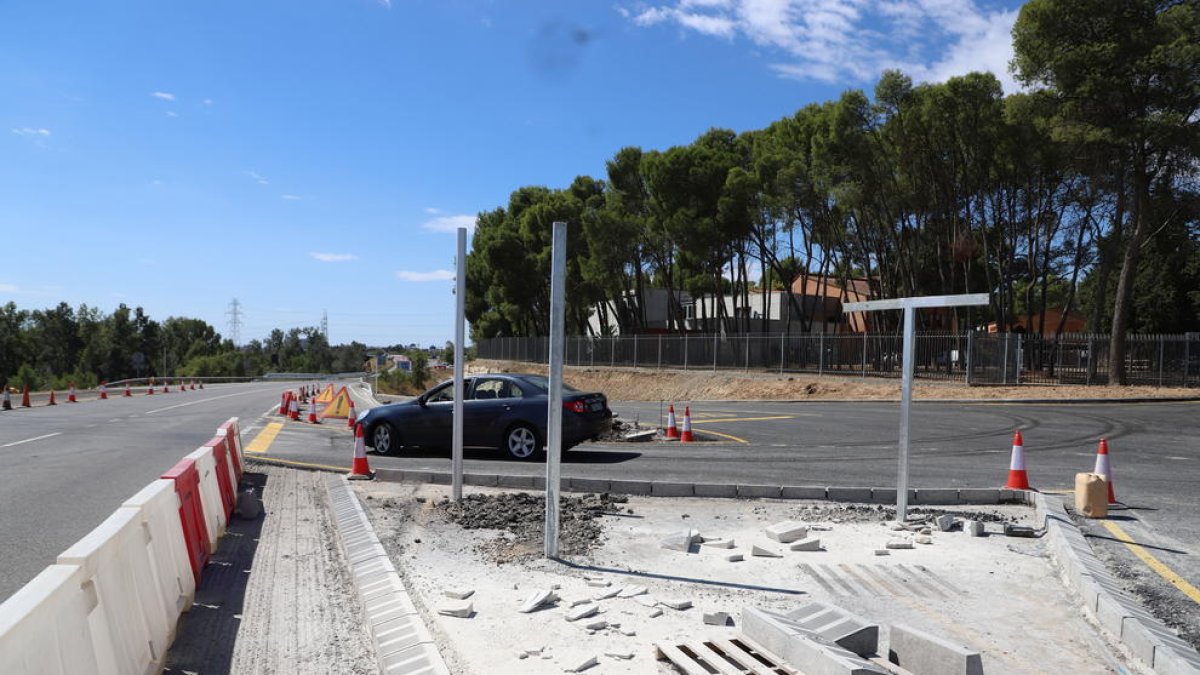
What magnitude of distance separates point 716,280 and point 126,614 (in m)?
41.6

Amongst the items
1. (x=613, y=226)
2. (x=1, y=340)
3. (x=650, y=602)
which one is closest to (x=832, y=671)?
(x=650, y=602)

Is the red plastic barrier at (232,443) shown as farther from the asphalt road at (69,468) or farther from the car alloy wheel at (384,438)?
the car alloy wheel at (384,438)

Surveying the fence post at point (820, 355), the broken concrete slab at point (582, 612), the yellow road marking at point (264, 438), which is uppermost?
the fence post at point (820, 355)

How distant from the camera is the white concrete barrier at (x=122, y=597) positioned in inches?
129

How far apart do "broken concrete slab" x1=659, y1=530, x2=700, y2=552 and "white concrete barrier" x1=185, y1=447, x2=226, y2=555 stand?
12.0ft

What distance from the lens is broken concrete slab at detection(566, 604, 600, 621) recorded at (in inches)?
188

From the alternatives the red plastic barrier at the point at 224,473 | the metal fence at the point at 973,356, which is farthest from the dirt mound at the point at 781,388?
the red plastic barrier at the point at 224,473

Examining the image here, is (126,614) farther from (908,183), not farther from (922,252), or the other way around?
(922,252)

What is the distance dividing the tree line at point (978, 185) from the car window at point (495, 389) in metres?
19.6

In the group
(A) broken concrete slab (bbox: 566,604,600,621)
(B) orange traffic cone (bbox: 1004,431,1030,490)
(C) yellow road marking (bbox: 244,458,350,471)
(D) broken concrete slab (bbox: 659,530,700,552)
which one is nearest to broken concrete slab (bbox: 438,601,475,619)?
(A) broken concrete slab (bbox: 566,604,600,621)

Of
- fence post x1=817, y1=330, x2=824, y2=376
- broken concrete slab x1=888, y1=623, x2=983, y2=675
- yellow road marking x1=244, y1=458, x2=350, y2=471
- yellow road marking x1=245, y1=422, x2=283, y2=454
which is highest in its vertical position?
fence post x1=817, y1=330, x2=824, y2=376

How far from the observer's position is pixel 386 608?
4.77m

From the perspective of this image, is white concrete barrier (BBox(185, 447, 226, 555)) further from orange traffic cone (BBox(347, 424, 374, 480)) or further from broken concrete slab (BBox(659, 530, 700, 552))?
broken concrete slab (BBox(659, 530, 700, 552))

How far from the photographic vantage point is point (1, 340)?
84688 mm
